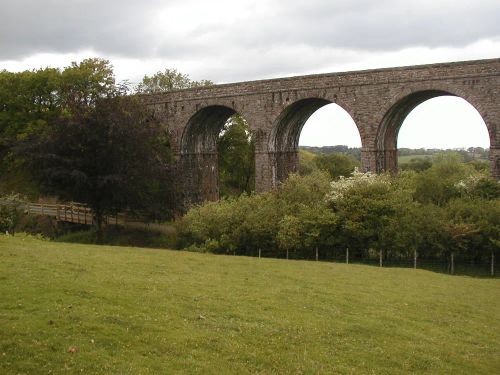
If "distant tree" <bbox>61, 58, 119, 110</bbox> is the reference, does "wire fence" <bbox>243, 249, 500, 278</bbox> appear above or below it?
below

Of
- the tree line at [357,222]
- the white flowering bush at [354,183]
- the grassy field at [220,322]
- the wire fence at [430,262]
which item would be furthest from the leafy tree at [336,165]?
the grassy field at [220,322]

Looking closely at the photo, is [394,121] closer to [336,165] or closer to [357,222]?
[357,222]

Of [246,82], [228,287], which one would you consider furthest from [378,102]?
[228,287]

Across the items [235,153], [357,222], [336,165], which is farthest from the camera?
[336,165]

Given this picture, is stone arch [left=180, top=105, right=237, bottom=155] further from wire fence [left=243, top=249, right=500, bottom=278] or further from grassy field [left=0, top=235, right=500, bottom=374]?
grassy field [left=0, top=235, right=500, bottom=374]

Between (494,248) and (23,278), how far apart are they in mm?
18436

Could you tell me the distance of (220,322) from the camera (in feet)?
35.8

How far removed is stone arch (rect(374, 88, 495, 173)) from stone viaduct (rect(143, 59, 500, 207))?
49 mm

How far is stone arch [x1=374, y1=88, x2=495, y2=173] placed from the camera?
88.3 ft

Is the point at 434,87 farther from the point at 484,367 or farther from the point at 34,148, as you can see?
the point at 34,148

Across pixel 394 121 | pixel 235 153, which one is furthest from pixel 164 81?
pixel 394 121

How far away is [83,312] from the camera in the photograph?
10250mm

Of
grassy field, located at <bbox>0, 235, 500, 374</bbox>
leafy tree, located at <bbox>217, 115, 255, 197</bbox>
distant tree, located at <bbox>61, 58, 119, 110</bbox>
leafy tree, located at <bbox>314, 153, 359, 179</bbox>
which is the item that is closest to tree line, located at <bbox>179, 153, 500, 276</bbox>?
grassy field, located at <bbox>0, 235, 500, 374</bbox>

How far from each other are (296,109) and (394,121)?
605 cm
